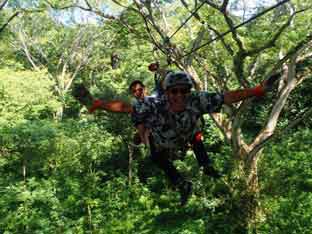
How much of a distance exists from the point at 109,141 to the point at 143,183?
5.90ft

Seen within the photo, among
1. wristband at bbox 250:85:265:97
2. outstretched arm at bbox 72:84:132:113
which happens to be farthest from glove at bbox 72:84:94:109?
wristband at bbox 250:85:265:97

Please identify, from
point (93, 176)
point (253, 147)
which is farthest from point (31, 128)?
point (253, 147)

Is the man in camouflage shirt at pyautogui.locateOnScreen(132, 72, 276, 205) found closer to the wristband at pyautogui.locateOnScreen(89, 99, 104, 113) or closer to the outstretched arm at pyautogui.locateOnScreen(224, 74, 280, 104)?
the outstretched arm at pyautogui.locateOnScreen(224, 74, 280, 104)

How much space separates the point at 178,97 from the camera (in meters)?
3.85

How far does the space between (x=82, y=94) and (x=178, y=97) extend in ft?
3.30

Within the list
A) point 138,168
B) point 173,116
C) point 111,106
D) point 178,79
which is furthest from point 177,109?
point 138,168

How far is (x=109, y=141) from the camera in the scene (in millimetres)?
13523

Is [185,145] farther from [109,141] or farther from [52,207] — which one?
[109,141]

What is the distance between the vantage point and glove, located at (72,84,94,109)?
317cm

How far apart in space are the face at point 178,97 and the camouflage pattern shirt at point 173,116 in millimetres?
47

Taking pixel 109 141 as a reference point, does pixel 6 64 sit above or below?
above

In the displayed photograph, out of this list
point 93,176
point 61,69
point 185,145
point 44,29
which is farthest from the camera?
point 61,69

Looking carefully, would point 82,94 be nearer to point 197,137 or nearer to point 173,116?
point 173,116

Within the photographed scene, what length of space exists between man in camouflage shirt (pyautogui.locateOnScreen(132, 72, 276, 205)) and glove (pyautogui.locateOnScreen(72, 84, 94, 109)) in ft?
1.88
